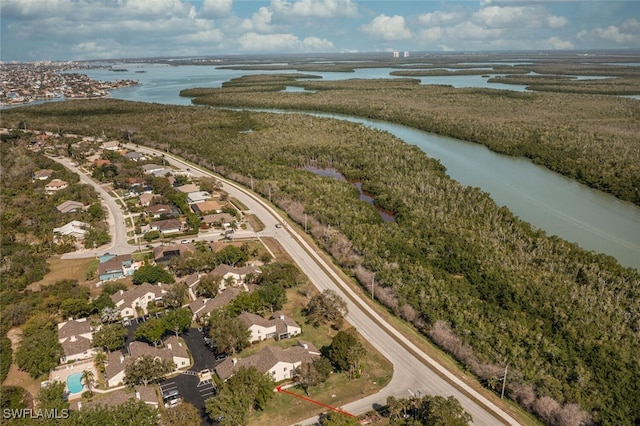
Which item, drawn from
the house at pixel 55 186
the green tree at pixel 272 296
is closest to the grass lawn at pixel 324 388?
the green tree at pixel 272 296

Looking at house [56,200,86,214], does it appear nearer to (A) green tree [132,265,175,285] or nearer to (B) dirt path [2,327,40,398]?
(A) green tree [132,265,175,285]

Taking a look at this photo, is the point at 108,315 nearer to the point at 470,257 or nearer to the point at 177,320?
the point at 177,320

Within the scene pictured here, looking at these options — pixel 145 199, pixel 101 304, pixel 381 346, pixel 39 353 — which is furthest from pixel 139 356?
pixel 145 199

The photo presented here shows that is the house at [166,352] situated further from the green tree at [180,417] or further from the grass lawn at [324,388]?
the green tree at [180,417]

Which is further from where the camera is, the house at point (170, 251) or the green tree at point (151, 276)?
the house at point (170, 251)

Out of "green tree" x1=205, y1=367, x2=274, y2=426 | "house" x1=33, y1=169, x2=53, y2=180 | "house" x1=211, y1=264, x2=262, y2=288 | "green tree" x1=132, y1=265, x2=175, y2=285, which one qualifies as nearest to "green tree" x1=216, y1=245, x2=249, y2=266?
"house" x1=211, y1=264, x2=262, y2=288

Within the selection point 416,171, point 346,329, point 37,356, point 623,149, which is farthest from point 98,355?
point 623,149

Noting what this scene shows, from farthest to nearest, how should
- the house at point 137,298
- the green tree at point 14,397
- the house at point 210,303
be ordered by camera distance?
the house at point 137,298 → the house at point 210,303 → the green tree at point 14,397

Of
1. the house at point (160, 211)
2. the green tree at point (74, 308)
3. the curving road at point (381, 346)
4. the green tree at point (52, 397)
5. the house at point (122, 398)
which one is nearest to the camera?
the green tree at point (52, 397)
